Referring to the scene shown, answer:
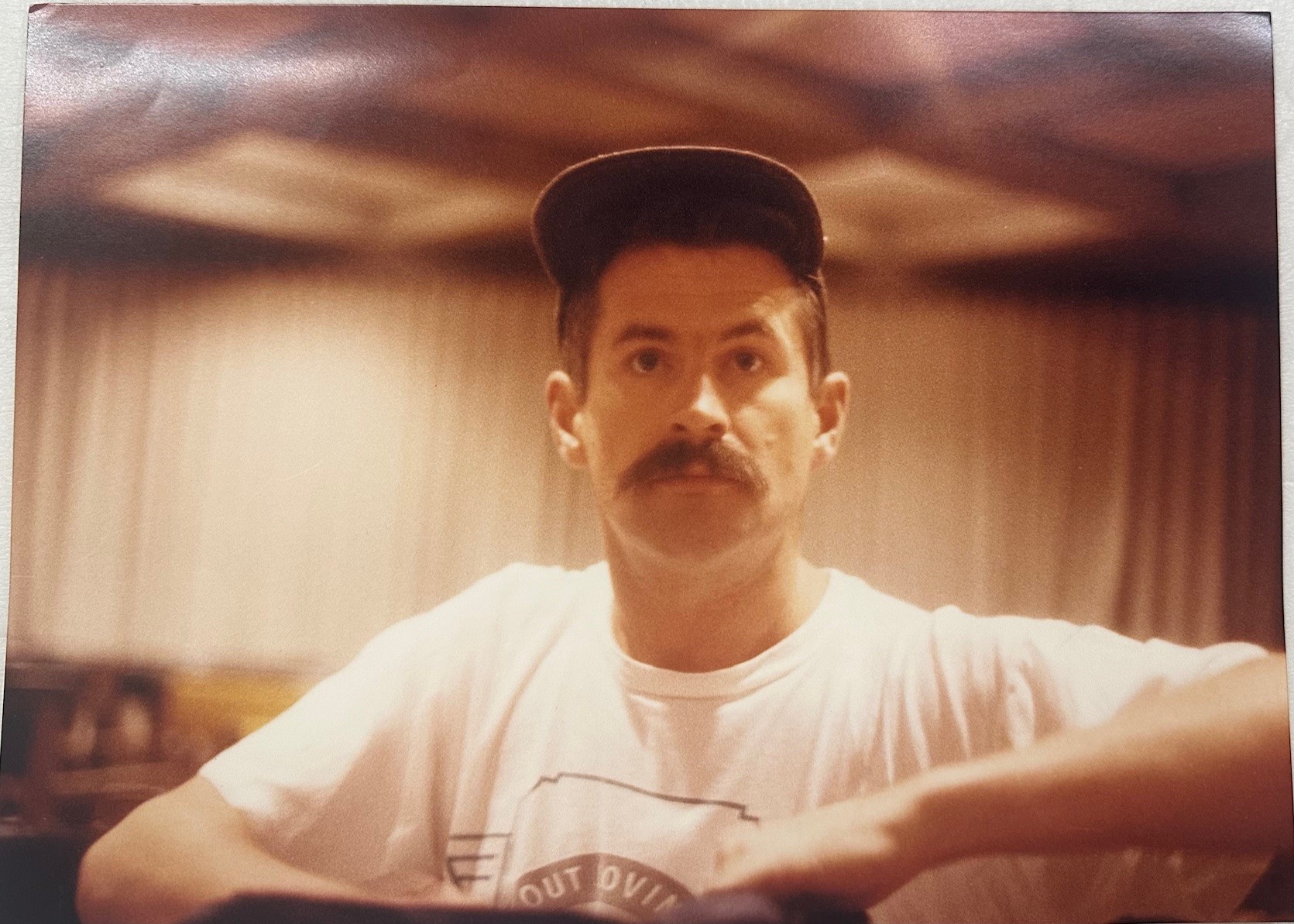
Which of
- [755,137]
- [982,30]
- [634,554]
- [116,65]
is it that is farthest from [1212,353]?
[116,65]

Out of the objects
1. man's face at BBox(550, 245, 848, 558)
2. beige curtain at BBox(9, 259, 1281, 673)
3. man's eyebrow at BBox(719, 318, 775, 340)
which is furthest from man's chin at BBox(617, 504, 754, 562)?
man's eyebrow at BBox(719, 318, 775, 340)

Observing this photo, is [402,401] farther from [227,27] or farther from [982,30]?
[982,30]

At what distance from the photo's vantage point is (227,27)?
1.64 m

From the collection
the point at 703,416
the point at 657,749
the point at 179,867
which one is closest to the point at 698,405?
the point at 703,416

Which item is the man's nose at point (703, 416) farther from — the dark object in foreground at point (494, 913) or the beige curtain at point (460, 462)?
the dark object in foreground at point (494, 913)

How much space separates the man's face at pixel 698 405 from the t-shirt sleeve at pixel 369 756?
0.82 feet

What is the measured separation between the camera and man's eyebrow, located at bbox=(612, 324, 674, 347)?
153 cm

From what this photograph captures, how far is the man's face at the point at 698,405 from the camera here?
4.96 ft

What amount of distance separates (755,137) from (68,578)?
1.17 meters

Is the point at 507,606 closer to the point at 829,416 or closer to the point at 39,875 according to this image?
the point at 829,416

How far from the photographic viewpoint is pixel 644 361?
154 cm

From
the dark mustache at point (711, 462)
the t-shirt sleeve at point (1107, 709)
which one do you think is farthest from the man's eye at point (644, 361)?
the t-shirt sleeve at point (1107, 709)

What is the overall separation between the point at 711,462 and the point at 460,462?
0.36 metres

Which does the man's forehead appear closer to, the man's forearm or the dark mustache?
the dark mustache
